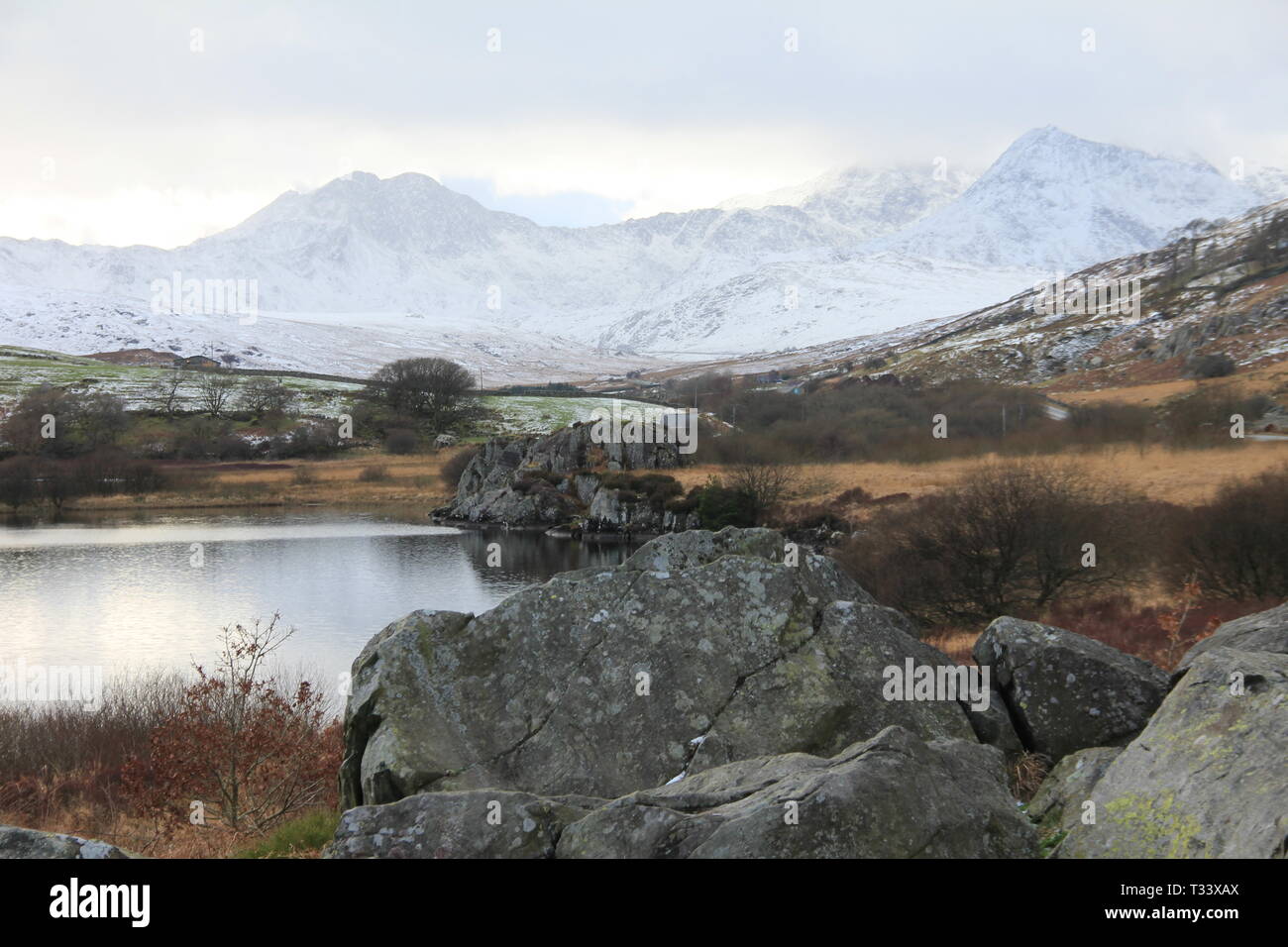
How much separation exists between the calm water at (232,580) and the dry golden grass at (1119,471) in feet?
53.8

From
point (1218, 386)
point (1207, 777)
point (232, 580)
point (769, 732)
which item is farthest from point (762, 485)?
point (1207, 777)

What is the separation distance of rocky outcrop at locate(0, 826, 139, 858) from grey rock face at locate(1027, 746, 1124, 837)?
6.94m

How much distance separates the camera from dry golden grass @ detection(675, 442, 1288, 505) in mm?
43344

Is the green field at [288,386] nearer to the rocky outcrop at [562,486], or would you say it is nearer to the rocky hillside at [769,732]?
the rocky outcrop at [562,486]

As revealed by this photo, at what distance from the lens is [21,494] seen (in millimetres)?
86438

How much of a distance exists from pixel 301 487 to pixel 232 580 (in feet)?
166

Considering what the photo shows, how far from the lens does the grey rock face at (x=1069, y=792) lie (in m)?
7.87

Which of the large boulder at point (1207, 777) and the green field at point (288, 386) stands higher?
the green field at point (288, 386)

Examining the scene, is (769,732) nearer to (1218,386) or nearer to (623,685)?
(623,685)

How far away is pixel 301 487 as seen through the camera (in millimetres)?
96312

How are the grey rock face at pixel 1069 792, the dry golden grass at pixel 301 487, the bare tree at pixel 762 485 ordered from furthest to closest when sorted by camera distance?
the dry golden grass at pixel 301 487 < the bare tree at pixel 762 485 < the grey rock face at pixel 1069 792

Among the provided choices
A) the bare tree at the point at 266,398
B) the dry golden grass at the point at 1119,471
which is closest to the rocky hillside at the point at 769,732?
the dry golden grass at the point at 1119,471

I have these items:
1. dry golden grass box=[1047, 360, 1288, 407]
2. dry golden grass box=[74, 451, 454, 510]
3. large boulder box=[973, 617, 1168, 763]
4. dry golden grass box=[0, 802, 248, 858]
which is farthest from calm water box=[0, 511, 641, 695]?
dry golden grass box=[1047, 360, 1288, 407]
